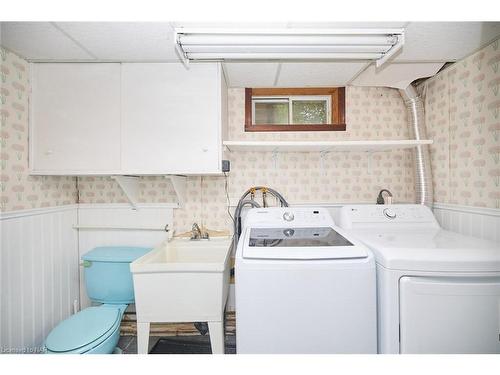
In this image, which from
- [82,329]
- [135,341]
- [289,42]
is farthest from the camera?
[135,341]

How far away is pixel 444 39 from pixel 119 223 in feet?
9.07

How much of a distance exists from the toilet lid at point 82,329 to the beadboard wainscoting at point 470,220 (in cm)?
252

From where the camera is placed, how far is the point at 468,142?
187 cm

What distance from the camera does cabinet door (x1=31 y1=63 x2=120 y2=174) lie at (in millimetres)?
1901

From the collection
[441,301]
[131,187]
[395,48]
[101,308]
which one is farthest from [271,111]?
[101,308]

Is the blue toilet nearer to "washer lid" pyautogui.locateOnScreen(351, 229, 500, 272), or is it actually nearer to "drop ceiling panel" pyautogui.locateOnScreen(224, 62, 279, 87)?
"drop ceiling panel" pyautogui.locateOnScreen(224, 62, 279, 87)

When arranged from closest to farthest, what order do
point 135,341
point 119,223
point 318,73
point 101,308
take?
point 101,308 → point 318,73 → point 135,341 → point 119,223

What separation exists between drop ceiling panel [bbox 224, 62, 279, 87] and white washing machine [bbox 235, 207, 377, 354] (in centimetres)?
138

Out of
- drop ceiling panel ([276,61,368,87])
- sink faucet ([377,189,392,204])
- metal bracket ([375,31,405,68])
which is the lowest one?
sink faucet ([377,189,392,204])

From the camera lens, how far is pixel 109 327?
5.82 feet

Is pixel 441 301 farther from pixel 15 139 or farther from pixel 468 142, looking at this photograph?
pixel 15 139

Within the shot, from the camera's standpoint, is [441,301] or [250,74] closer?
[441,301]

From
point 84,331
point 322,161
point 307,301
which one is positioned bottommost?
point 84,331

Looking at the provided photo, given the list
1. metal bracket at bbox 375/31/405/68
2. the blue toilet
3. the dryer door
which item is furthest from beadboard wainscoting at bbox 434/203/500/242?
the blue toilet
